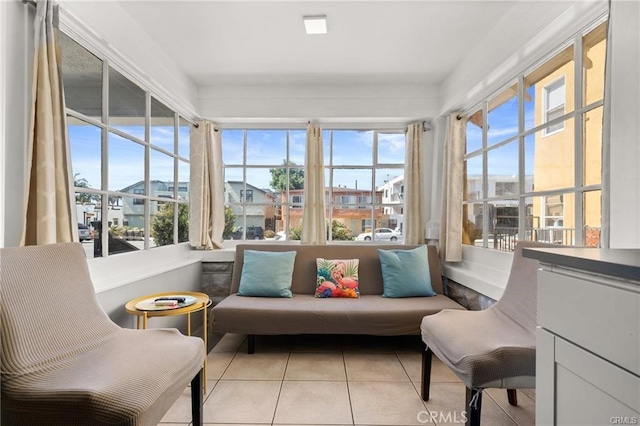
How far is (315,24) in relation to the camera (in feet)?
7.28

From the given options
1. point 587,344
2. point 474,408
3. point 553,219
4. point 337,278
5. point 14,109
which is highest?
point 14,109

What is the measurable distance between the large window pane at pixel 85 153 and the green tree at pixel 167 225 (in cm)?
77

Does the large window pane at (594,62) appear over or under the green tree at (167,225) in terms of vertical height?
over

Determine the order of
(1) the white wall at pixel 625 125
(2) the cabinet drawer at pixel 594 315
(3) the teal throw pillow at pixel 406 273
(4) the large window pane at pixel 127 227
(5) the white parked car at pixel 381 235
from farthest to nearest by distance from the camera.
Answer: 1. (5) the white parked car at pixel 381 235
2. (3) the teal throw pillow at pixel 406 273
3. (4) the large window pane at pixel 127 227
4. (1) the white wall at pixel 625 125
5. (2) the cabinet drawer at pixel 594 315

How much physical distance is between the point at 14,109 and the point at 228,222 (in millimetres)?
2386

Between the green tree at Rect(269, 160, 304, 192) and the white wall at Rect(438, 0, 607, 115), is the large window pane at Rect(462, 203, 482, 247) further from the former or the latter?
the green tree at Rect(269, 160, 304, 192)

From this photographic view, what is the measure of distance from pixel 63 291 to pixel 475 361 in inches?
73.7

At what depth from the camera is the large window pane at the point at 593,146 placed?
166cm

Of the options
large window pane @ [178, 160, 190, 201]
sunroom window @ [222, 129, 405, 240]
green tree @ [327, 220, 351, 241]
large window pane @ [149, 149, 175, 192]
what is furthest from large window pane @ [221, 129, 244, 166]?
green tree @ [327, 220, 351, 241]

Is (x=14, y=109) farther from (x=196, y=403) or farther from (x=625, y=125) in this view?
(x=625, y=125)

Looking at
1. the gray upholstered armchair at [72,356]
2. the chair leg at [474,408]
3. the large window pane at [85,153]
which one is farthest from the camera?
the large window pane at [85,153]

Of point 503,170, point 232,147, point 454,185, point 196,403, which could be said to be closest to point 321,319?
point 196,403

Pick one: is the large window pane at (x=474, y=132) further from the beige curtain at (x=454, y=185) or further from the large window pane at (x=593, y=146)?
the large window pane at (x=593, y=146)

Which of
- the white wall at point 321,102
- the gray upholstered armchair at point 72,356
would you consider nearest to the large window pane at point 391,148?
the white wall at point 321,102
